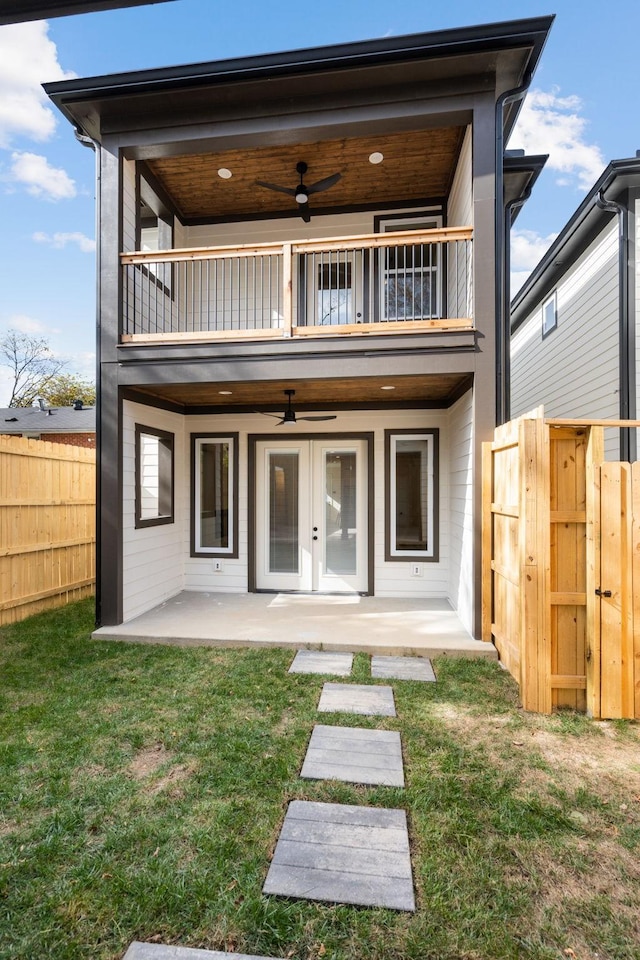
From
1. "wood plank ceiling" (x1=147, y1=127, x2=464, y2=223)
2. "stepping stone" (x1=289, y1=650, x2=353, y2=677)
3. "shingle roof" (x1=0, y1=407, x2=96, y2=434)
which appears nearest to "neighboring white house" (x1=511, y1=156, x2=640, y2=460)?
"wood plank ceiling" (x1=147, y1=127, x2=464, y2=223)

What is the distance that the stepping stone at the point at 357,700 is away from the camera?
11.4 ft

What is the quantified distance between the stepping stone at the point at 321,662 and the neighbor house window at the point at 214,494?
9.30ft

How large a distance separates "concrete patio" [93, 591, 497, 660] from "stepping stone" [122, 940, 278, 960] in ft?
10.1

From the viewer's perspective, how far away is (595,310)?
21.9ft

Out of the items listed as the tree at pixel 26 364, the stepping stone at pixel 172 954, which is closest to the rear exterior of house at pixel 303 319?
the stepping stone at pixel 172 954

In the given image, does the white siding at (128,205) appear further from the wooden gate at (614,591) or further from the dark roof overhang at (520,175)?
the wooden gate at (614,591)

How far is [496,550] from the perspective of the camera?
444cm

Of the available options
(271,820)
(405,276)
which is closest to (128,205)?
(405,276)

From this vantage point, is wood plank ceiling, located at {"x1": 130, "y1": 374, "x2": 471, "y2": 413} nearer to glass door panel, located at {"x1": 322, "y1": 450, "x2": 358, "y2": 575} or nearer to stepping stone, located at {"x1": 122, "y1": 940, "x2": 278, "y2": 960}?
glass door panel, located at {"x1": 322, "y1": 450, "x2": 358, "y2": 575}

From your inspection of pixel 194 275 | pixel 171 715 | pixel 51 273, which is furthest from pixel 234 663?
pixel 51 273

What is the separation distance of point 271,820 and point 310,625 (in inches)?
118

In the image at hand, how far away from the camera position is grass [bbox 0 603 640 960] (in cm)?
172

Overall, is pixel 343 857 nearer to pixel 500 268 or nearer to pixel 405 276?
pixel 500 268

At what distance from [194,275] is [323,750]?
22.6 feet
